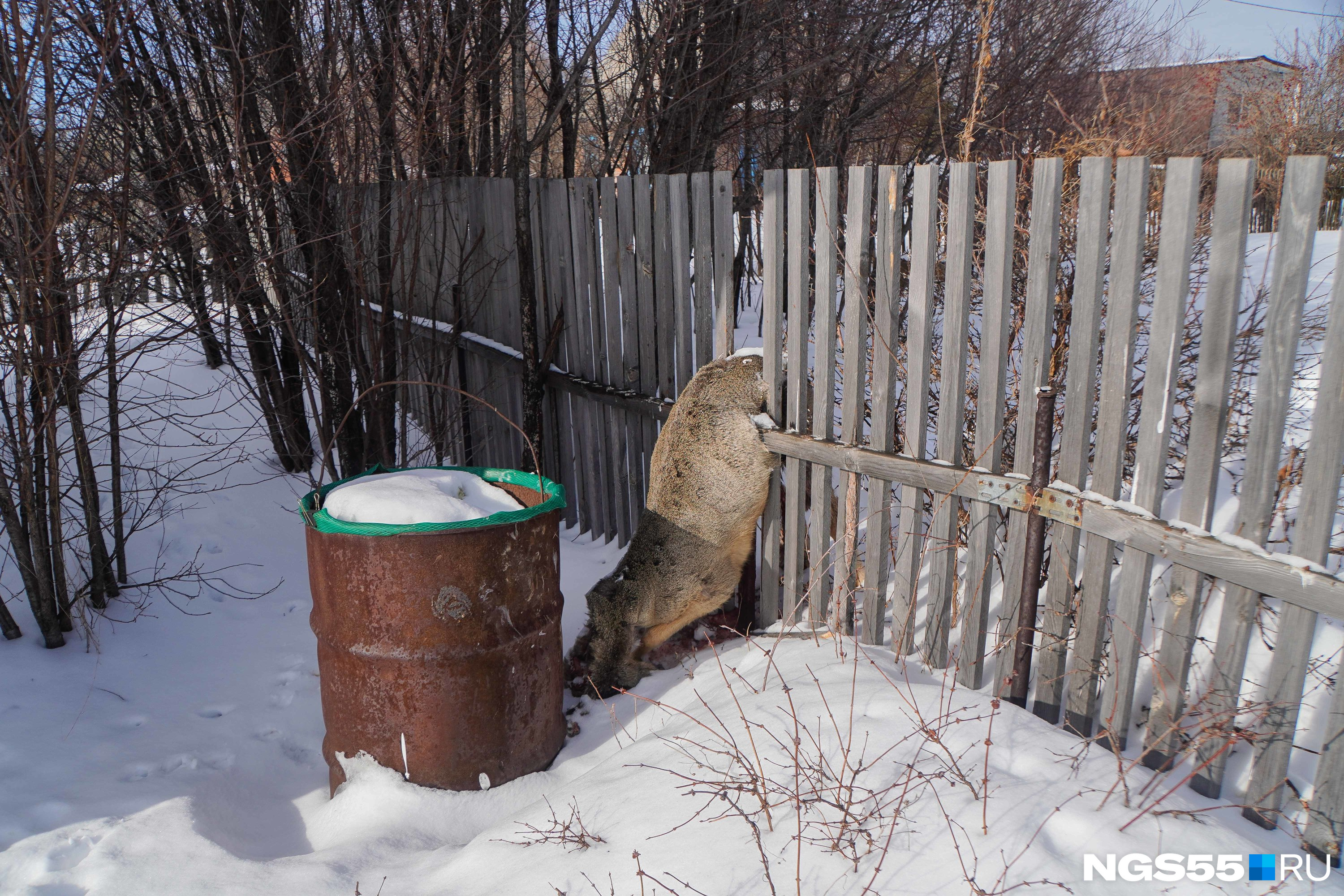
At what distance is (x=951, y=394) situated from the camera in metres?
3.21

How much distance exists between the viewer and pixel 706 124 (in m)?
7.52

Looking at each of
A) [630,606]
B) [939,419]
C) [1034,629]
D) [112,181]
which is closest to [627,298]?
[630,606]

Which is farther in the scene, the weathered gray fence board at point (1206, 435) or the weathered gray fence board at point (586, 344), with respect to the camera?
the weathered gray fence board at point (586, 344)

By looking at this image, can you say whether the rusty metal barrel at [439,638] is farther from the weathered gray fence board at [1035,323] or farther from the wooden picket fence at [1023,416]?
the weathered gray fence board at [1035,323]

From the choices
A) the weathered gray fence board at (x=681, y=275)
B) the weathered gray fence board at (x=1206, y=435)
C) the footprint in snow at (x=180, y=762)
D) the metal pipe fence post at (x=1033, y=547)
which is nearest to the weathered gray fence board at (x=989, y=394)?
the metal pipe fence post at (x=1033, y=547)

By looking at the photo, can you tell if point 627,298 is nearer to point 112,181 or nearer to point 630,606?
point 630,606

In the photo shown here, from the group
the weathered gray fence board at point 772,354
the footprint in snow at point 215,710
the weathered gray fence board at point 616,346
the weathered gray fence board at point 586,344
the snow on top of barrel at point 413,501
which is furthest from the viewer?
the weathered gray fence board at point 586,344

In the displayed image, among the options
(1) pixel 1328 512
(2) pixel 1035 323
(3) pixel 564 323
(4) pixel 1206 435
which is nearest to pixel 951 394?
(2) pixel 1035 323

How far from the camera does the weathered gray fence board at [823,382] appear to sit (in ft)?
11.6

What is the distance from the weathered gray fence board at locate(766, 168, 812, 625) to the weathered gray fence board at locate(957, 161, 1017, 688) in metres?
0.86

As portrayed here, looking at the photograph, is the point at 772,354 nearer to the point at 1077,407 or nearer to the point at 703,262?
the point at 703,262

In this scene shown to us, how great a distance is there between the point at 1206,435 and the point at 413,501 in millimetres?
2646

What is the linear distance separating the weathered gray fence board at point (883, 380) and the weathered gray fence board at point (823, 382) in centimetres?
20

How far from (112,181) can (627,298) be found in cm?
265
